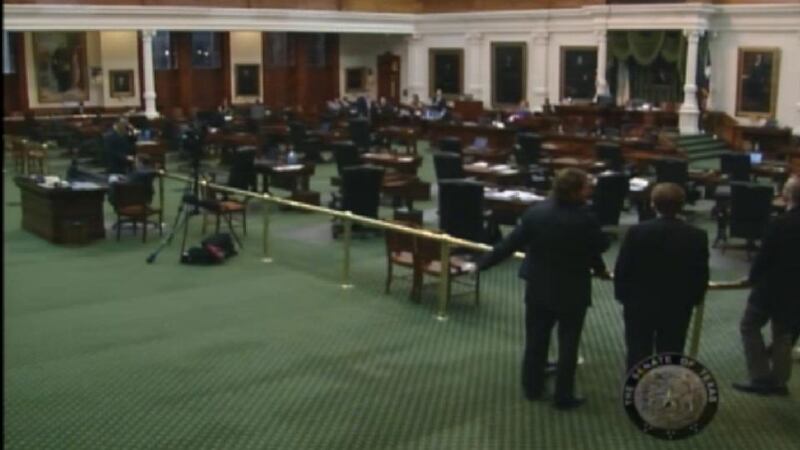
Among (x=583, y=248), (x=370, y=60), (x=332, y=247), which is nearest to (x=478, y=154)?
(x=332, y=247)

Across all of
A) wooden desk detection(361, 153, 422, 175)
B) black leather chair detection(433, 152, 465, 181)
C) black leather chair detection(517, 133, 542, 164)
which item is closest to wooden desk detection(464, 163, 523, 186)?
black leather chair detection(433, 152, 465, 181)

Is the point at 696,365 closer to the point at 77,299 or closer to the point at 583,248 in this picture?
the point at 583,248

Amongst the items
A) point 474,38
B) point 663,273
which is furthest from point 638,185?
A: point 474,38

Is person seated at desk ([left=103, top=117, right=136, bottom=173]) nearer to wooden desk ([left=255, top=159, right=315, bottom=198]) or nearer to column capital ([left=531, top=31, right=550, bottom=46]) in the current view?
wooden desk ([left=255, top=159, right=315, bottom=198])

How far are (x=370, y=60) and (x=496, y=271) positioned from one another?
956 inches

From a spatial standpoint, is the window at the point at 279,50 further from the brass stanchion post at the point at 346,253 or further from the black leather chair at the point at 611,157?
the brass stanchion post at the point at 346,253

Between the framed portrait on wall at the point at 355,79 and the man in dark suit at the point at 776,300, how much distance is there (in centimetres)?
2841

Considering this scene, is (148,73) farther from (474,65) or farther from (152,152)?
(474,65)

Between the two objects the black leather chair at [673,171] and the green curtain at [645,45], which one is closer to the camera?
the black leather chair at [673,171]

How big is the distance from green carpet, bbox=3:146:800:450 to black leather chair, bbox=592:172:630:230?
5.97 ft

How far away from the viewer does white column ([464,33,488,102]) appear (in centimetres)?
3169

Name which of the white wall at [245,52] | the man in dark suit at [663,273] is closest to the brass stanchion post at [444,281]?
the man in dark suit at [663,273]

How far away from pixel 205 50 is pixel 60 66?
4.69 meters

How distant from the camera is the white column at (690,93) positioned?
25.5 meters
